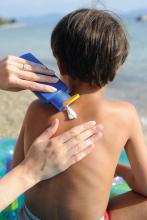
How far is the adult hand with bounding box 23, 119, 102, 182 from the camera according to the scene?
165cm

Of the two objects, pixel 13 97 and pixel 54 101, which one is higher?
pixel 54 101

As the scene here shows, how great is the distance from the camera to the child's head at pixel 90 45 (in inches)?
67.9

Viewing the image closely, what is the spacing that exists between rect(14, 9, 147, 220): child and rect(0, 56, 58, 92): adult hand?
0.39 feet

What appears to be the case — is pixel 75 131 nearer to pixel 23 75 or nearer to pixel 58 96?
pixel 58 96

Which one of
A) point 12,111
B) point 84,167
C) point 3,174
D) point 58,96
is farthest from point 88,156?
point 12,111

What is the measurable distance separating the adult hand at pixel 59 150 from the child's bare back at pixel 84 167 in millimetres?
60

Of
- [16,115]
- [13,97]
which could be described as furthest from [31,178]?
[13,97]

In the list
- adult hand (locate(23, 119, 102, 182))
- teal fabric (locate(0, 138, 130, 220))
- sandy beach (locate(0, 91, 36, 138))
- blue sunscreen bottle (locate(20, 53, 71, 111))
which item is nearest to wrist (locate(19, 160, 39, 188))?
adult hand (locate(23, 119, 102, 182))

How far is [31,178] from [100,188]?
305mm

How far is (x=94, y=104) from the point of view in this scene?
5.72 ft

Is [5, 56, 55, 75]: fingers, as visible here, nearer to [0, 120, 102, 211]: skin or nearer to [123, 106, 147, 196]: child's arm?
[0, 120, 102, 211]: skin

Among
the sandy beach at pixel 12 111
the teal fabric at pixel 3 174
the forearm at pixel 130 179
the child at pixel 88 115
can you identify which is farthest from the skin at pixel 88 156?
the sandy beach at pixel 12 111

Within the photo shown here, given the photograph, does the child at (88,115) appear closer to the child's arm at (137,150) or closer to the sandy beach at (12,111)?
the child's arm at (137,150)

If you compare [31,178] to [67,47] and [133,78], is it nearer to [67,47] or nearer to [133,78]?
[67,47]
